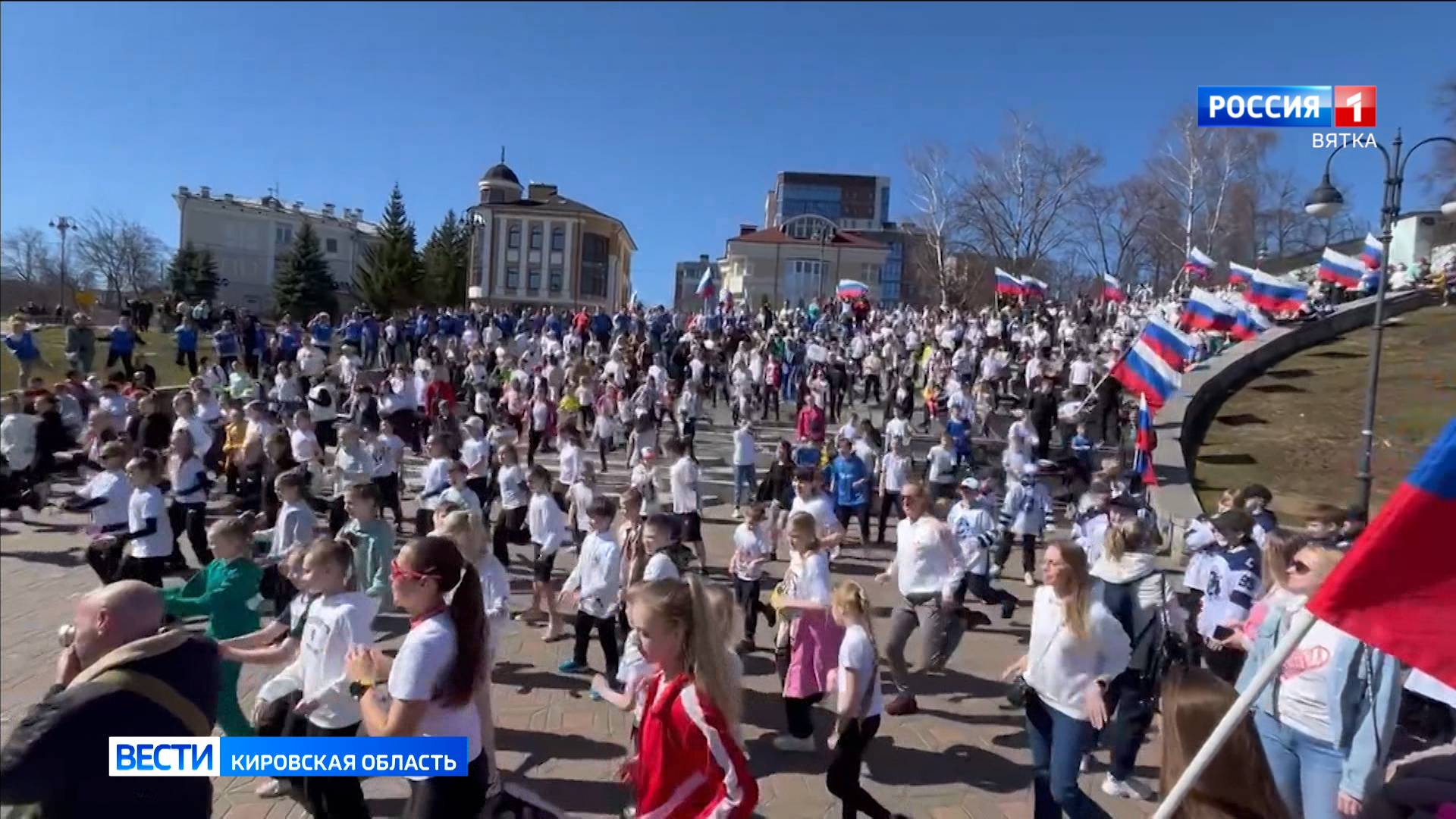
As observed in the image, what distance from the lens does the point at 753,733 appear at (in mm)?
6145

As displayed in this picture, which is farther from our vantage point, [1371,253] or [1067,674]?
[1371,253]

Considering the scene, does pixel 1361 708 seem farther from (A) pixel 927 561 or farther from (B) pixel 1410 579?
(A) pixel 927 561

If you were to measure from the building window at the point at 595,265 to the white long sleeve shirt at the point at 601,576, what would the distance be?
69.0 metres

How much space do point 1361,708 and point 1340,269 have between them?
33623 millimetres

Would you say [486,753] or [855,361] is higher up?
[855,361]

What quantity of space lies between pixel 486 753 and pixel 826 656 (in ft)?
8.66

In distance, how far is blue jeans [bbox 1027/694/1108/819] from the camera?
4207 mm

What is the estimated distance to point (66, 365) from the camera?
21062 mm

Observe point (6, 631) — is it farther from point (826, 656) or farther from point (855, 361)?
point (855, 361)

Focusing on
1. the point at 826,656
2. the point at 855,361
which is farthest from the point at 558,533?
the point at 855,361

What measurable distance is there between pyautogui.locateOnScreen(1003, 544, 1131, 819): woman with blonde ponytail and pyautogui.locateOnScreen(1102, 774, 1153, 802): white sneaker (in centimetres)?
116

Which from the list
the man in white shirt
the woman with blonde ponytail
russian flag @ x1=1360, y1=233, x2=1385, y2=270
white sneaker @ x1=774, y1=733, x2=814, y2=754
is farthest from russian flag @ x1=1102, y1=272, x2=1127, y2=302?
the woman with blonde ponytail

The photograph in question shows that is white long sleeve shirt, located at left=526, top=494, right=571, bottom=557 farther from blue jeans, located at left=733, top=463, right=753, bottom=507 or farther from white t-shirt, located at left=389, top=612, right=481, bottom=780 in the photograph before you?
blue jeans, located at left=733, top=463, right=753, bottom=507

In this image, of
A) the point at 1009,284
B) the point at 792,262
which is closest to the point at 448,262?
the point at 792,262
